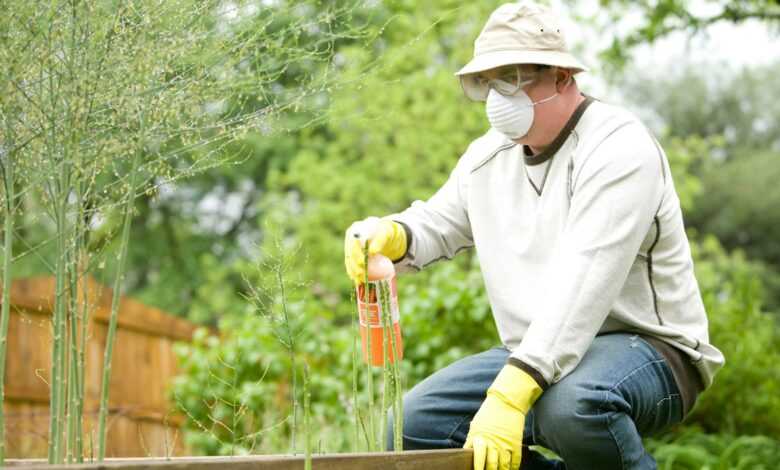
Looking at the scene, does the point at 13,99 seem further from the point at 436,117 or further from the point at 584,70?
the point at 436,117

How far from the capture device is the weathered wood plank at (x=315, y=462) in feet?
5.33

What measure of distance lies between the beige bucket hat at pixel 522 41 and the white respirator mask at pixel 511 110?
0.08 meters

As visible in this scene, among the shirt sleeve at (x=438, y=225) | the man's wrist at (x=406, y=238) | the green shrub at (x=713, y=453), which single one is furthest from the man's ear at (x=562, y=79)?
the green shrub at (x=713, y=453)

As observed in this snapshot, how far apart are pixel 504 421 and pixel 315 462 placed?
0.58 meters

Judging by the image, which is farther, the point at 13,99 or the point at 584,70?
the point at 584,70

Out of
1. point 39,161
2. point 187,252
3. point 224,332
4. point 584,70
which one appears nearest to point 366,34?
point 584,70

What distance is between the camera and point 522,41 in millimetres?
2525

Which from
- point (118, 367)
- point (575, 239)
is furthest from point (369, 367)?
point (118, 367)

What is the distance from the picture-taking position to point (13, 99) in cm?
192

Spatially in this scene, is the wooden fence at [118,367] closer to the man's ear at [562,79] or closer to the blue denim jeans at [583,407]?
the blue denim jeans at [583,407]

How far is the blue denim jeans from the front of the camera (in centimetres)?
231

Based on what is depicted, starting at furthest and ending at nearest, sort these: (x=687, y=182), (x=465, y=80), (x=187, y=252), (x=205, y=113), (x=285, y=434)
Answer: (x=187, y=252), (x=687, y=182), (x=285, y=434), (x=465, y=80), (x=205, y=113)

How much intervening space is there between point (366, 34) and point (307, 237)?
842cm

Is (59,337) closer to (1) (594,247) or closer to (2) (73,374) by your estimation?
(2) (73,374)
